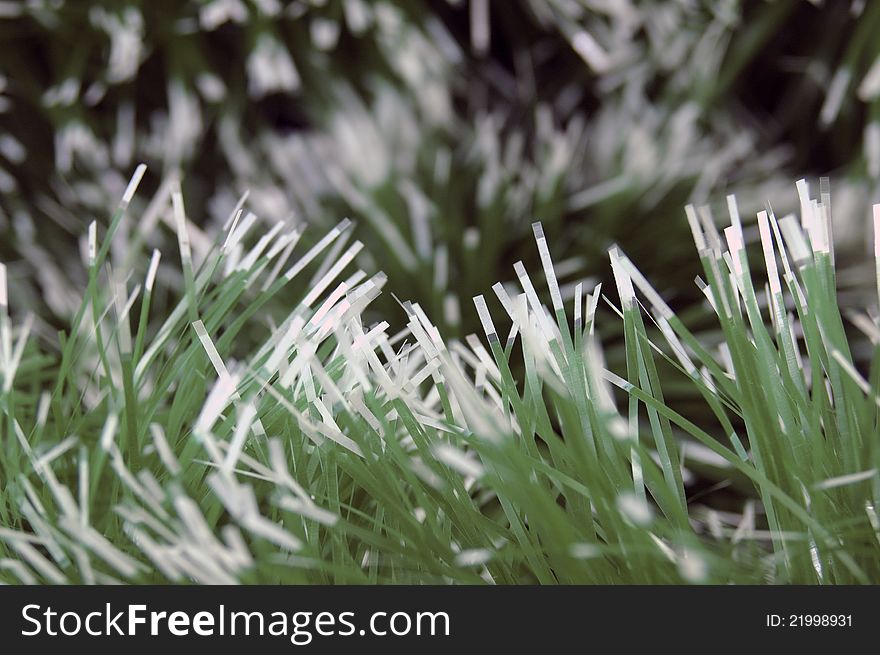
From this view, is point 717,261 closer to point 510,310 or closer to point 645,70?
point 510,310

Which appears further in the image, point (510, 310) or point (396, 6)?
point (396, 6)

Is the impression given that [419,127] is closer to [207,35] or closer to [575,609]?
[207,35]

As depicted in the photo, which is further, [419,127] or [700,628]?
[419,127]

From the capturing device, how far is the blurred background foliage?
0.93 feet

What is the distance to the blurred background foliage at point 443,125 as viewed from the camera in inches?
11.2

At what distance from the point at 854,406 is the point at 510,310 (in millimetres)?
47

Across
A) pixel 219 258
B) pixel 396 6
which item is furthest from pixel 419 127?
pixel 219 258

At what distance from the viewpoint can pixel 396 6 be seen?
286mm

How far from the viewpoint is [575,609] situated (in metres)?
0.09

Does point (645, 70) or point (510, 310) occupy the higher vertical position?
point (645, 70)

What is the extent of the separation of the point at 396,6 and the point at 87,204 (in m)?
0.13

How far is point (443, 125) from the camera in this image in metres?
0.30

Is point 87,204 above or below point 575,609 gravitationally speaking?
above

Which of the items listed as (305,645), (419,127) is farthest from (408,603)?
(419,127)
